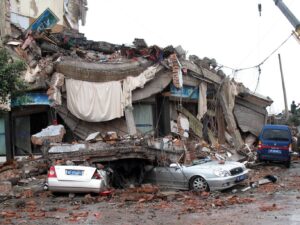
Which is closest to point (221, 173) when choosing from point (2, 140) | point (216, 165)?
point (216, 165)

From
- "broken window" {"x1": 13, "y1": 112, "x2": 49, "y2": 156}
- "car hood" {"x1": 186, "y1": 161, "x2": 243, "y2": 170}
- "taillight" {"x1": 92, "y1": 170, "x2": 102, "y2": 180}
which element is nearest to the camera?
"taillight" {"x1": 92, "y1": 170, "x2": 102, "y2": 180}

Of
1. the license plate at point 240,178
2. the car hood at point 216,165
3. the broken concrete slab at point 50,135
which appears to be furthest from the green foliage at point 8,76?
the license plate at point 240,178

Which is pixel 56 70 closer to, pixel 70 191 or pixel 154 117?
pixel 154 117

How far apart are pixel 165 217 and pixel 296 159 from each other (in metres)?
20.1

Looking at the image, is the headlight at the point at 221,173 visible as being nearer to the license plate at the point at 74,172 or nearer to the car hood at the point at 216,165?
the car hood at the point at 216,165

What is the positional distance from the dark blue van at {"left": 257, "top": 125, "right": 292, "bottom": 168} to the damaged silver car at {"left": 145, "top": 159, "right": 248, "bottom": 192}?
7555 mm

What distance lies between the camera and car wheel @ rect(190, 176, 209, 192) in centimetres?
1580

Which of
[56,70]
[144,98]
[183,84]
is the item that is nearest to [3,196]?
[56,70]

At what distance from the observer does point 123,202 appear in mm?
13688

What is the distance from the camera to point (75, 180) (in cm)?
1431

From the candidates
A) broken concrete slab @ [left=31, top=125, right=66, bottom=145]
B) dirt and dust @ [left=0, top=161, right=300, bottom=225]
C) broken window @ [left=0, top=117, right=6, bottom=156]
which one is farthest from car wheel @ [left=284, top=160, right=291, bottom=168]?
broken window @ [left=0, top=117, right=6, bottom=156]

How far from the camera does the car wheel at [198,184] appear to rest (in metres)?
15.8

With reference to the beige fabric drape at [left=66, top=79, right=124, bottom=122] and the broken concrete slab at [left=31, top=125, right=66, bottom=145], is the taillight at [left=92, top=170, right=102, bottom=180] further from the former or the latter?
the beige fabric drape at [left=66, top=79, right=124, bottom=122]

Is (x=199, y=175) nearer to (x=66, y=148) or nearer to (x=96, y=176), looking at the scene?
(x=96, y=176)
